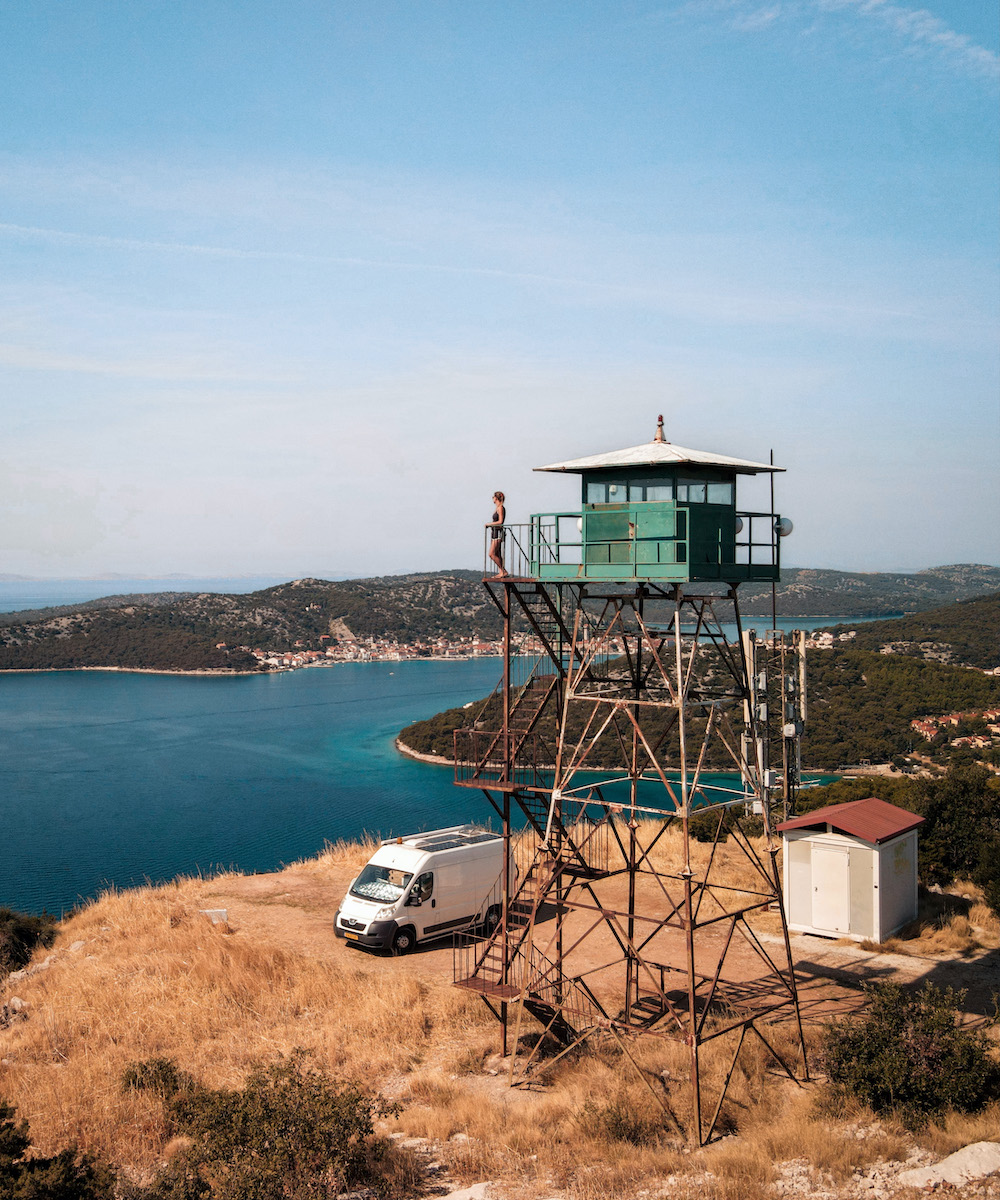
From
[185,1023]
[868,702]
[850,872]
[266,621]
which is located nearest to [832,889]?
[850,872]

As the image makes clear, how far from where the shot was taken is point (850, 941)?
48.0ft

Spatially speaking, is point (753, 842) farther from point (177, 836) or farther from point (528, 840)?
point (177, 836)

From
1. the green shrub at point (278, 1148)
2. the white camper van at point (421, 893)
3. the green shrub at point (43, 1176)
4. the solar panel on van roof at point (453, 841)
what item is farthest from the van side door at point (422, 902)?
the green shrub at point (43, 1176)

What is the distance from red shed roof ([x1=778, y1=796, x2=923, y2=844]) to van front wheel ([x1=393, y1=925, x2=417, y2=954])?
6.06m

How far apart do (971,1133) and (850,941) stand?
6.66 m

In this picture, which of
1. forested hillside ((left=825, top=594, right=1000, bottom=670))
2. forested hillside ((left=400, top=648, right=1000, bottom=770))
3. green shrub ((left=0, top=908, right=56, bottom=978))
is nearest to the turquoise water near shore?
forested hillside ((left=400, top=648, right=1000, bottom=770))

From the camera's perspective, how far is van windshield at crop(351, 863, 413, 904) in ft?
49.1

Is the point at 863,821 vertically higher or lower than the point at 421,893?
higher

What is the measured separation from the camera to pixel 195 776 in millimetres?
65188

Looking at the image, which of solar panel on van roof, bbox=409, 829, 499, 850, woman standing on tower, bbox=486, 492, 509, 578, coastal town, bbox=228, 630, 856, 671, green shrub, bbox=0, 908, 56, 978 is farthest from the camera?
coastal town, bbox=228, 630, 856, 671

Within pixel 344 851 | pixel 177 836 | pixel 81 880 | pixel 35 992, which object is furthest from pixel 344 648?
pixel 35 992

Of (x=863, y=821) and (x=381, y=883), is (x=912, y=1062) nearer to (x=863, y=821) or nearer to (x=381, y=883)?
(x=863, y=821)

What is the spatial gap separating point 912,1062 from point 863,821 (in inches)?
244

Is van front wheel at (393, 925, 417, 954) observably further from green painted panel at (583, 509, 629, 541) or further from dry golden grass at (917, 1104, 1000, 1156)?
dry golden grass at (917, 1104, 1000, 1156)
